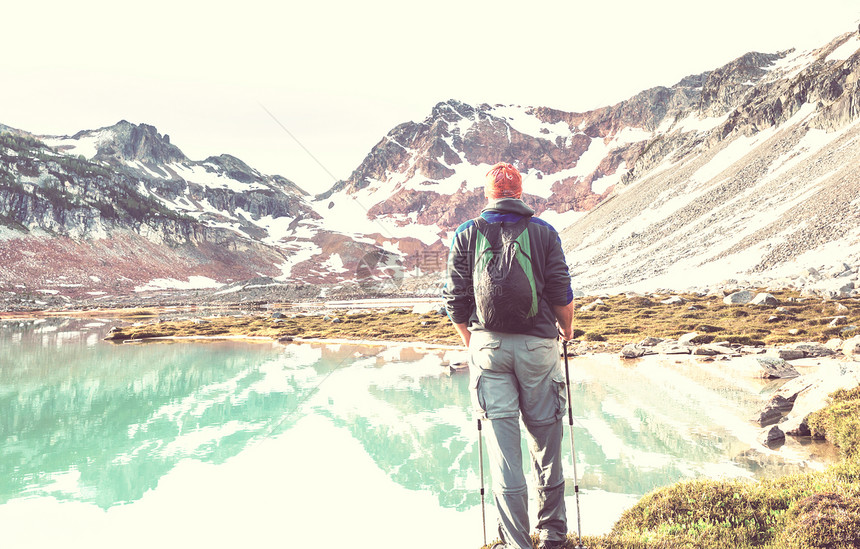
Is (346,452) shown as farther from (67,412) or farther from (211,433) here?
(67,412)

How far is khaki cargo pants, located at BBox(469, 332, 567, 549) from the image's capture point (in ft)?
15.0

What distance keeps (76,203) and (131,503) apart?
197m

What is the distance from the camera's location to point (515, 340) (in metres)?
4.62

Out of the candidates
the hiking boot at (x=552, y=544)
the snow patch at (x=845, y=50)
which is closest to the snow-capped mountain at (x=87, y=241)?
the hiking boot at (x=552, y=544)

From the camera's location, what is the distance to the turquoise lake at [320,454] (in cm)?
810

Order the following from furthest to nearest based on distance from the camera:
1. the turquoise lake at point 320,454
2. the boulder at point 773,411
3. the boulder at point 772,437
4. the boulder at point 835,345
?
the boulder at point 835,345
the boulder at point 773,411
the boulder at point 772,437
the turquoise lake at point 320,454

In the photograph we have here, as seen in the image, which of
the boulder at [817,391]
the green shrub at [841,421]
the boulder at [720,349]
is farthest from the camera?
the boulder at [720,349]

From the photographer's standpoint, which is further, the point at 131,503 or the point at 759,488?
the point at 131,503

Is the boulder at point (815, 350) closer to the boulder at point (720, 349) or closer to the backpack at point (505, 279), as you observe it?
the boulder at point (720, 349)

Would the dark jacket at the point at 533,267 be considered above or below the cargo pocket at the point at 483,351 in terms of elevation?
above

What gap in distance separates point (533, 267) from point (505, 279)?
0.32 m

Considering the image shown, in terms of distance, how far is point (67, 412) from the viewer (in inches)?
701

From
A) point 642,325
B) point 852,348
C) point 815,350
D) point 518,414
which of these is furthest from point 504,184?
point 642,325

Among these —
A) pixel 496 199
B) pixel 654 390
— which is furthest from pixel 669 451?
pixel 496 199
